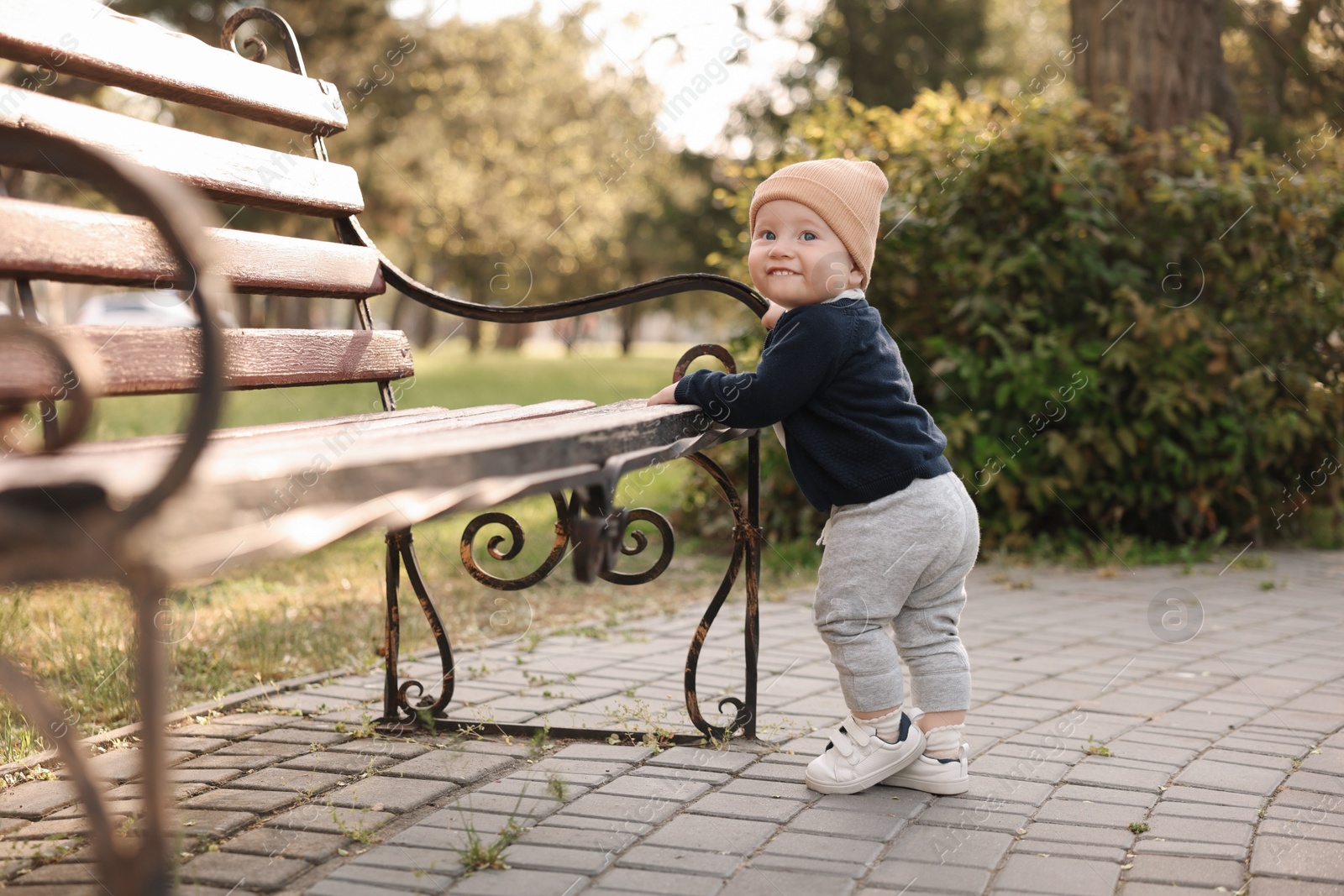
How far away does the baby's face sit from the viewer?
268 centimetres

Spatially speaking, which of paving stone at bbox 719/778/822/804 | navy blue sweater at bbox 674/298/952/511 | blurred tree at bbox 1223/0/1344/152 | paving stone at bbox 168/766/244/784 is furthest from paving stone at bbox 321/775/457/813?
blurred tree at bbox 1223/0/1344/152

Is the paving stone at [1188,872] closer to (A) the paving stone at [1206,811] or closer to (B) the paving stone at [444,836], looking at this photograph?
(A) the paving stone at [1206,811]

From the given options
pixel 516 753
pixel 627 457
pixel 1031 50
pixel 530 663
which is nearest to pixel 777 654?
pixel 530 663

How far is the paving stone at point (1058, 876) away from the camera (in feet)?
7.22

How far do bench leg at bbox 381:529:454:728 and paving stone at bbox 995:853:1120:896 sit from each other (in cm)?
141

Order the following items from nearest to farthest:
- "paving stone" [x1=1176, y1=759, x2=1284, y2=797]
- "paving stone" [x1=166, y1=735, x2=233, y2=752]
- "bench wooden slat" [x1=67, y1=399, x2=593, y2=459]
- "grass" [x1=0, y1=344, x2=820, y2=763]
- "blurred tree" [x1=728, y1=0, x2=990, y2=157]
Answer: "bench wooden slat" [x1=67, y1=399, x2=593, y2=459]
"paving stone" [x1=1176, y1=759, x2=1284, y2=797]
"paving stone" [x1=166, y1=735, x2=233, y2=752]
"grass" [x1=0, y1=344, x2=820, y2=763]
"blurred tree" [x1=728, y1=0, x2=990, y2=157]

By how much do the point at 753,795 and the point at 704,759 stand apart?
27 centimetres

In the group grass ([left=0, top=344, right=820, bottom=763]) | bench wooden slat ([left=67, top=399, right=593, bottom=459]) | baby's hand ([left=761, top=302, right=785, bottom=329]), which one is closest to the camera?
bench wooden slat ([left=67, top=399, right=593, bottom=459])

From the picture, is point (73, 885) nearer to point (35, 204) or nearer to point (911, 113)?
point (35, 204)

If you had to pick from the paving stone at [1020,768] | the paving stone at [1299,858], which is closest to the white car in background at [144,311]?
the paving stone at [1020,768]

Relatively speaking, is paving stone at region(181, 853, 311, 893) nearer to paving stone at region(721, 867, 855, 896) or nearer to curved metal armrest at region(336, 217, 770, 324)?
paving stone at region(721, 867, 855, 896)

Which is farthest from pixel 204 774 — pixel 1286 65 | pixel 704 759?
pixel 1286 65

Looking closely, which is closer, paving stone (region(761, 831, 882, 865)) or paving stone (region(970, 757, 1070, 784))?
paving stone (region(761, 831, 882, 865))

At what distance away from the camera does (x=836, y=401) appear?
2.64m
